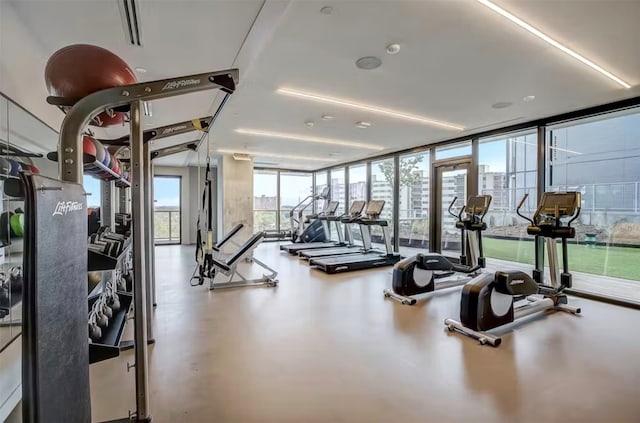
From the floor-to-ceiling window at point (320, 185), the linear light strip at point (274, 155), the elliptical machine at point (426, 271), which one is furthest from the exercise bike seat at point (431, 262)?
the floor-to-ceiling window at point (320, 185)

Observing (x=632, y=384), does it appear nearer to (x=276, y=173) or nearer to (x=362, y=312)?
(x=362, y=312)

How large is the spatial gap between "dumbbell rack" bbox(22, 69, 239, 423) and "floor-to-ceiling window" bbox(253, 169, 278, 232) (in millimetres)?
9948

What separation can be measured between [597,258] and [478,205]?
5.90 ft

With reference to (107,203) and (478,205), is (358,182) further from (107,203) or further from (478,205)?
(107,203)

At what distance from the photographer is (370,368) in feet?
8.50

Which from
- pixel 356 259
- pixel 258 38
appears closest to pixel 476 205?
pixel 356 259

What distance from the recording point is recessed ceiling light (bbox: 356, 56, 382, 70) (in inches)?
122

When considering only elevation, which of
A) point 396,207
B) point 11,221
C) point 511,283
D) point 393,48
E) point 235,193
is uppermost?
point 393,48

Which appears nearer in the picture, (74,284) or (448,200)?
(74,284)

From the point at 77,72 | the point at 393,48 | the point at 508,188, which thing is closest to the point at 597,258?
the point at 508,188

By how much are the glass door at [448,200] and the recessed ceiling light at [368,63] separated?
413 cm

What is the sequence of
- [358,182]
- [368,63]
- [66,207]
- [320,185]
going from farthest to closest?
[320,185]
[358,182]
[368,63]
[66,207]

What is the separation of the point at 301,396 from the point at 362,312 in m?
1.85

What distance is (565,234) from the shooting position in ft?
12.9
